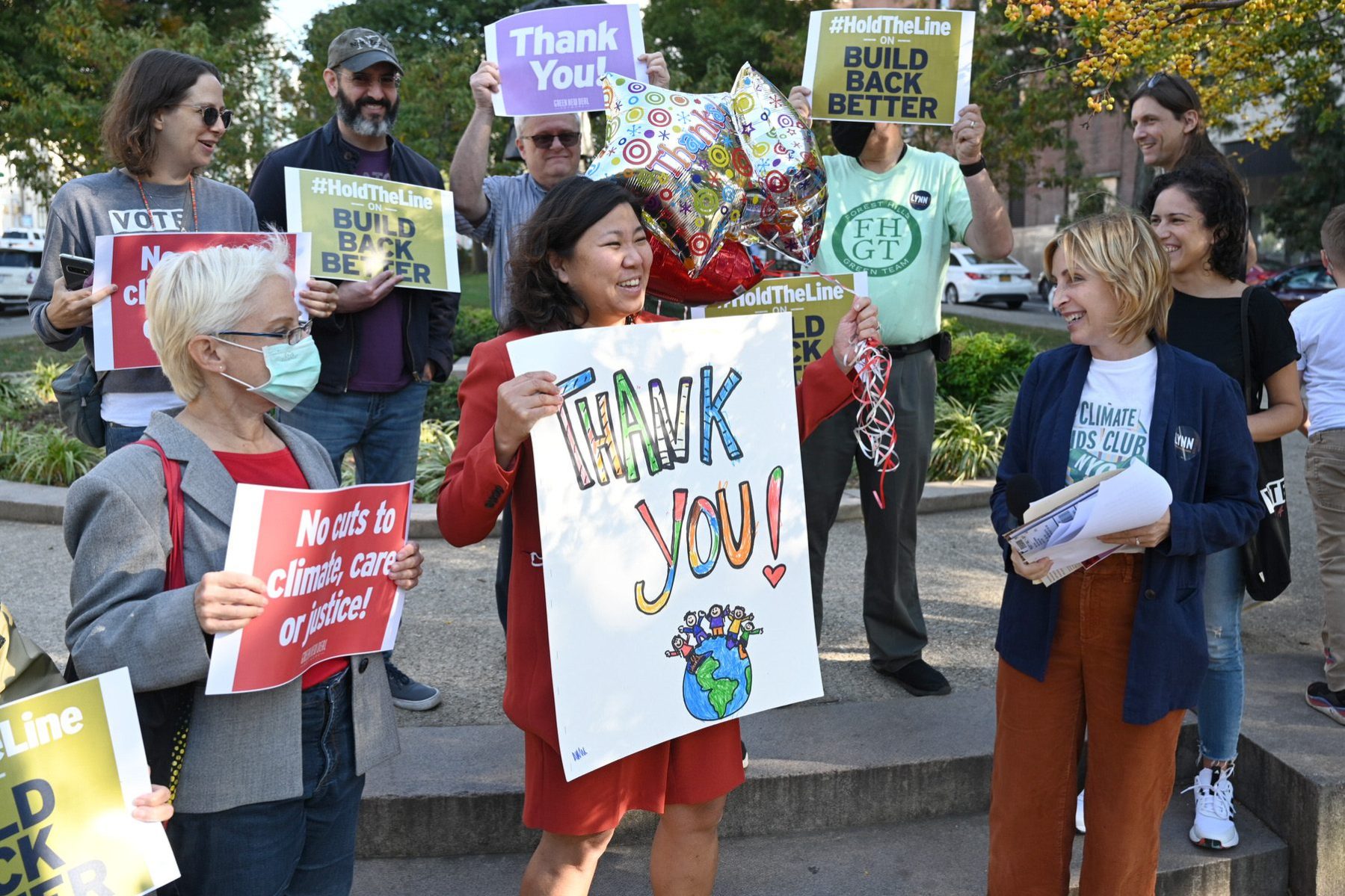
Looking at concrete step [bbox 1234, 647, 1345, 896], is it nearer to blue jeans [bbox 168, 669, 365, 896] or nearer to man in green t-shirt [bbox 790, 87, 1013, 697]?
man in green t-shirt [bbox 790, 87, 1013, 697]

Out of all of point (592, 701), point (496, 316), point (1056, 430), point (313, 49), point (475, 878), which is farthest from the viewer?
point (313, 49)

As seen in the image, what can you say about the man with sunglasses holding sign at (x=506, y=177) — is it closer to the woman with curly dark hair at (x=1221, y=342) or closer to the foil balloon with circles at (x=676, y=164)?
the foil balloon with circles at (x=676, y=164)

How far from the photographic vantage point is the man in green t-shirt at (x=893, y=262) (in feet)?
14.3

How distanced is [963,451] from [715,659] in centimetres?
591

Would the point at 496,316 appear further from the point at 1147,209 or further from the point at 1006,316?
the point at 1006,316

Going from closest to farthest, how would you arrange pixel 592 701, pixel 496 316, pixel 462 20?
1. pixel 592 701
2. pixel 496 316
3. pixel 462 20

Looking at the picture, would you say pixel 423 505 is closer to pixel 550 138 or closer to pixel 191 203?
pixel 550 138

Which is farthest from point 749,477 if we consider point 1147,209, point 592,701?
point 1147,209

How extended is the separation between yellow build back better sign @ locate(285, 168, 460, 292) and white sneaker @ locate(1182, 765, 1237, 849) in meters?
3.02

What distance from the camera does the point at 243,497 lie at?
7.23ft

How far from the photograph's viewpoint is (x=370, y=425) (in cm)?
436

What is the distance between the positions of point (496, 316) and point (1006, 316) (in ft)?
79.4

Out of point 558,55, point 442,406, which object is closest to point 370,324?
point 558,55

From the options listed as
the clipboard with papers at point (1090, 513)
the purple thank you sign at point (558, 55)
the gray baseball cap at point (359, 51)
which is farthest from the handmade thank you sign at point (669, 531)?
the gray baseball cap at point (359, 51)
